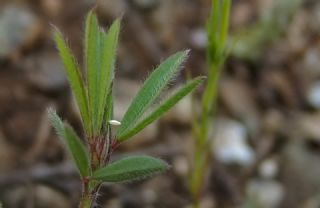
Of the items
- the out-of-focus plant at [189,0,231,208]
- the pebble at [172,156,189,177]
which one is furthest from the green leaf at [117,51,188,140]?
the pebble at [172,156,189,177]

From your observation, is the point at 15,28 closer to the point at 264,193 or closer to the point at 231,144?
the point at 231,144

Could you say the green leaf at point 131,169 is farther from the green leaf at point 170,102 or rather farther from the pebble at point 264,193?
the pebble at point 264,193

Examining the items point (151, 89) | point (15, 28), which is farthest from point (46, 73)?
point (151, 89)

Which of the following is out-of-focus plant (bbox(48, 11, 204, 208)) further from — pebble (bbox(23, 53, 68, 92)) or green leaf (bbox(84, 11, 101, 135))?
pebble (bbox(23, 53, 68, 92))

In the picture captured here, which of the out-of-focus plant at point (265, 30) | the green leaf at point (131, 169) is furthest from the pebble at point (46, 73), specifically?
the green leaf at point (131, 169)

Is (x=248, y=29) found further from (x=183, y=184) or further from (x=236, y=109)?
(x=183, y=184)

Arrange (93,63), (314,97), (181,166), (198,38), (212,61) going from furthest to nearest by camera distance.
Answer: (198,38) < (314,97) < (181,166) < (212,61) < (93,63)
